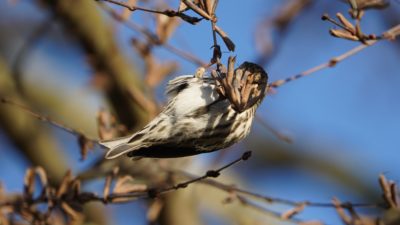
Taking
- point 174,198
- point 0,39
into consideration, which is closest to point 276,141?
point 0,39

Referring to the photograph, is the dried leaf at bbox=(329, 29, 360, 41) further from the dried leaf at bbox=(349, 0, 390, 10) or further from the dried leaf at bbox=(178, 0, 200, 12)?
the dried leaf at bbox=(178, 0, 200, 12)

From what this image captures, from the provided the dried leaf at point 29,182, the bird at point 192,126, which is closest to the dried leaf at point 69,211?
the dried leaf at point 29,182

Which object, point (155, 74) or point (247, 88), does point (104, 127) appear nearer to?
point (155, 74)

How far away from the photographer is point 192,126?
2.02m

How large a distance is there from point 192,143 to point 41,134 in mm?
2017

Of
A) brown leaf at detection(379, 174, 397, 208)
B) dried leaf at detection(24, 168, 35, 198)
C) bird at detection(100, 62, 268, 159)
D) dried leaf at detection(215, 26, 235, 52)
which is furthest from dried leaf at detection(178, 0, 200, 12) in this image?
dried leaf at detection(24, 168, 35, 198)

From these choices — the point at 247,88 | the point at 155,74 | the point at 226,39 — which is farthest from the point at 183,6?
the point at 155,74

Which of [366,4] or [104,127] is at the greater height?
[366,4]

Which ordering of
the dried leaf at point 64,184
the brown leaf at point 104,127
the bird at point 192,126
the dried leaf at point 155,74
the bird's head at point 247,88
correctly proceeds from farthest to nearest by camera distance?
the dried leaf at point 155,74 → the brown leaf at point 104,127 → the dried leaf at point 64,184 → the bird at point 192,126 → the bird's head at point 247,88

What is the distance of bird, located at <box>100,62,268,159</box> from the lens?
2000 millimetres

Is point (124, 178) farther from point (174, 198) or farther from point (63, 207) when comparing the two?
point (174, 198)

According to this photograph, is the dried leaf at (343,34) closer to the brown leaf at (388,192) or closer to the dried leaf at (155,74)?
the brown leaf at (388,192)

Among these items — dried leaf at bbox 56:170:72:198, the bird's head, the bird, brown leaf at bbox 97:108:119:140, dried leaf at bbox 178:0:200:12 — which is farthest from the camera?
brown leaf at bbox 97:108:119:140

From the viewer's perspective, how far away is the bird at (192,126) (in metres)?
2.00
